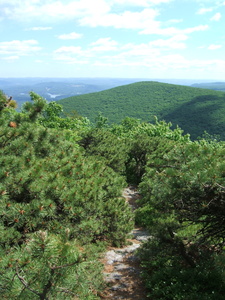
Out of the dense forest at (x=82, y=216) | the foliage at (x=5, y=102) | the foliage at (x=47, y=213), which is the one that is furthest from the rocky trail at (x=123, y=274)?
the foliage at (x=5, y=102)

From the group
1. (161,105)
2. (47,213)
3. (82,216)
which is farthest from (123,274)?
(161,105)

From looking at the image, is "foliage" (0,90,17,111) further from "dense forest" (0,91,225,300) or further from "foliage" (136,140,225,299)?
"foliage" (136,140,225,299)

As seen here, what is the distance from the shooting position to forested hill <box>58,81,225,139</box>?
Result: 63.2 m

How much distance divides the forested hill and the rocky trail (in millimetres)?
52935

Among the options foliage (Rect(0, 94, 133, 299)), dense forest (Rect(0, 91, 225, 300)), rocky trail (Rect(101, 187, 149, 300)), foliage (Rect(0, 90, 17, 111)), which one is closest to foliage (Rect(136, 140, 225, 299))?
dense forest (Rect(0, 91, 225, 300))

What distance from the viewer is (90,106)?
79.5 meters

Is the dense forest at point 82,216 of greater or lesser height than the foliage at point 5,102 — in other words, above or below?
below

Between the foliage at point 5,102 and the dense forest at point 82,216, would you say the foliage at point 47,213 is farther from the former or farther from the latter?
the foliage at point 5,102

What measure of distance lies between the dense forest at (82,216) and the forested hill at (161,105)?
5364 centimetres

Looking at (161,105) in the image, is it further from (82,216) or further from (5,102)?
(82,216)

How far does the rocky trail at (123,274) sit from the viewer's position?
5.01 meters

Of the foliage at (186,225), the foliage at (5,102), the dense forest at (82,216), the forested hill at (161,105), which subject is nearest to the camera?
the dense forest at (82,216)

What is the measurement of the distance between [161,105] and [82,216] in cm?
7565

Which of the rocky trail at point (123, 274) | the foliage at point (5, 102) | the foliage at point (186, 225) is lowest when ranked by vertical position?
the rocky trail at point (123, 274)
